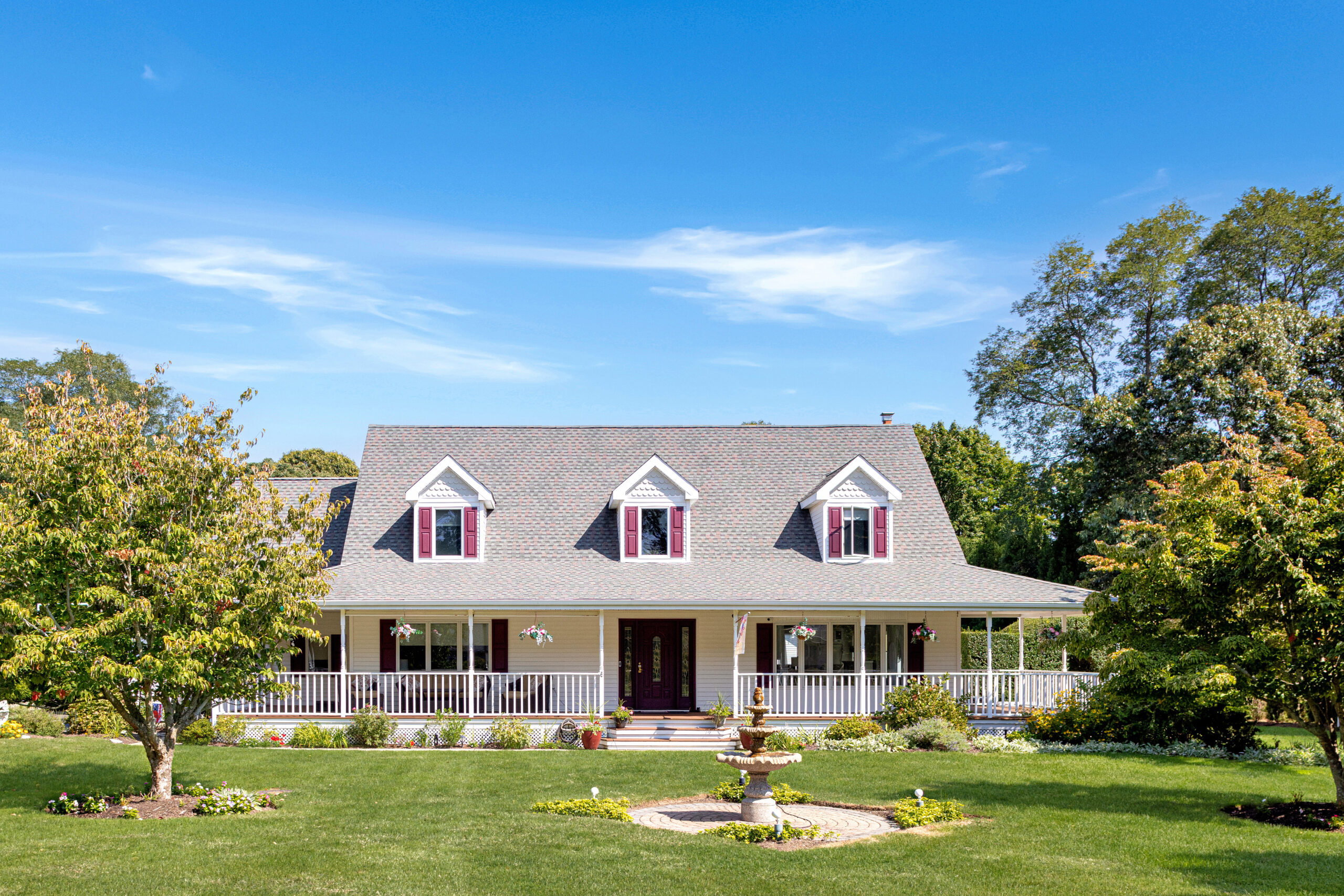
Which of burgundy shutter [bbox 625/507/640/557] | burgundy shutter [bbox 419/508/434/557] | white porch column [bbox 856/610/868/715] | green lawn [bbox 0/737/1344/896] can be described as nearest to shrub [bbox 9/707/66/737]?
green lawn [bbox 0/737/1344/896]

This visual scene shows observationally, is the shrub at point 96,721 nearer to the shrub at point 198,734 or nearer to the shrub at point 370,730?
the shrub at point 198,734

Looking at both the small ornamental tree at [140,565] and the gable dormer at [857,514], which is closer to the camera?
the small ornamental tree at [140,565]

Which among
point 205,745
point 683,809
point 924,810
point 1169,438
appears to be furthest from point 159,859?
point 1169,438

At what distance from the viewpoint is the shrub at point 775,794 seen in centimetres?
1505

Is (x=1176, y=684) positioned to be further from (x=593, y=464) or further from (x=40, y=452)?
(x=593, y=464)

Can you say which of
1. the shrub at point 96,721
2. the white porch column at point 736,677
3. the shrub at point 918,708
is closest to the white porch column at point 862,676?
the shrub at point 918,708

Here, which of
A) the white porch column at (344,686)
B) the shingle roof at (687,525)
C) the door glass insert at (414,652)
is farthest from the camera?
the door glass insert at (414,652)

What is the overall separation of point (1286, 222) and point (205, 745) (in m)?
37.5

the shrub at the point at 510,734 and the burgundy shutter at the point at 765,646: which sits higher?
the burgundy shutter at the point at 765,646

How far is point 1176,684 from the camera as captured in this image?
1308 centimetres

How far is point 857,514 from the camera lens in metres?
25.6

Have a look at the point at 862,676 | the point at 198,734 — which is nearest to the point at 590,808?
the point at 862,676

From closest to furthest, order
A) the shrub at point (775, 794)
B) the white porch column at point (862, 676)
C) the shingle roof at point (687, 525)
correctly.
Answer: the shrub at point (775, 794)
the white porch column at point (862, 676)
the shingle roof at point (687, 525)

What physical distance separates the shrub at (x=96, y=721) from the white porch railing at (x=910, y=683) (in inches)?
527
